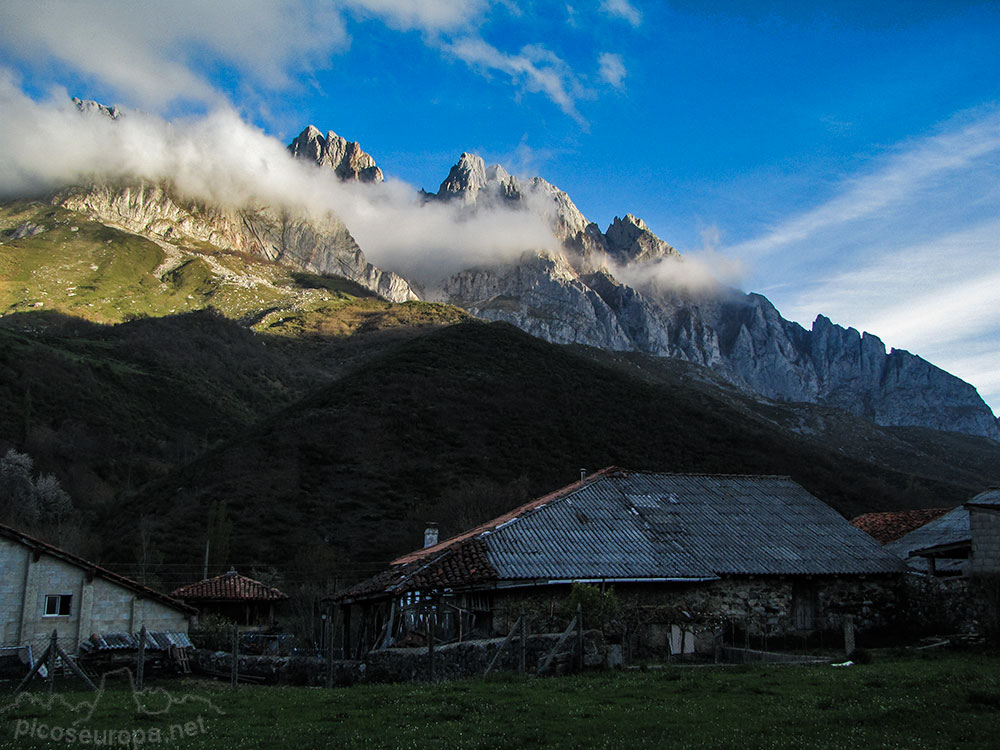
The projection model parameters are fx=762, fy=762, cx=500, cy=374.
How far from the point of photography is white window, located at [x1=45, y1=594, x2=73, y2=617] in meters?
24.4

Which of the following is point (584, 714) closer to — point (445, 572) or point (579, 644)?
point (579, 644)

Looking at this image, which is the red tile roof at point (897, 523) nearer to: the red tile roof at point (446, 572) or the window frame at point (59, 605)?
the red tile roof at point (446, 572)

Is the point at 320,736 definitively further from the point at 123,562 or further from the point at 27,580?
the point at 123,562

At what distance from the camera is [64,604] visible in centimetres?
2475

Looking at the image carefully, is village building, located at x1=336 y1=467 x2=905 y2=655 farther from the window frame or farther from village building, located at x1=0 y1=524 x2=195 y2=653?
the window frame

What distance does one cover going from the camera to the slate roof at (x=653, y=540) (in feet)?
65.1

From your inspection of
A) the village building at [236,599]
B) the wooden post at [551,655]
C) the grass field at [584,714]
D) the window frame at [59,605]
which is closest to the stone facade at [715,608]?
the wooden post at [551,655]

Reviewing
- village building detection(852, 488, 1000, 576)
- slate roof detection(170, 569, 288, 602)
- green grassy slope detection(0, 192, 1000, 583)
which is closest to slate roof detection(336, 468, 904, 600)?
village building detection(852, 488, 1000, 576)

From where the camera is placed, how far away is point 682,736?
8070 mm

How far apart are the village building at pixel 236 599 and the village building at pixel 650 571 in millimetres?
8448

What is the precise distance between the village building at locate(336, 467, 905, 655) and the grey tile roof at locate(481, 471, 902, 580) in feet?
0.19

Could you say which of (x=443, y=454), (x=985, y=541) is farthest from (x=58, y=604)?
(x=443, y=454)

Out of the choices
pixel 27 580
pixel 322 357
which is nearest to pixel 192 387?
pixel 322 357

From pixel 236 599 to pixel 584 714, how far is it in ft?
87.6
